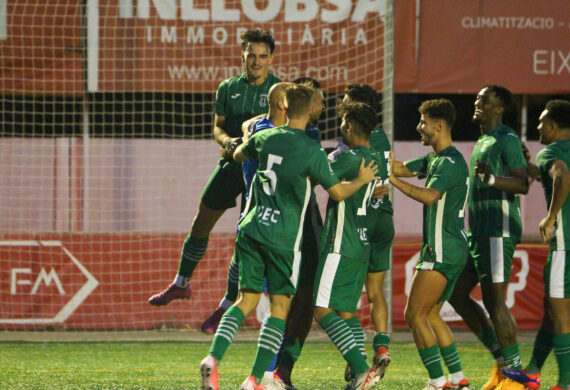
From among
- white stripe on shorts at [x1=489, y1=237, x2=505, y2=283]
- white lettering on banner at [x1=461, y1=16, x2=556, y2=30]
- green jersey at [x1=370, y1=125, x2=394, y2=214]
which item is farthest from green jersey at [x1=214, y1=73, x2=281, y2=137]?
white lettering on banner at [x1=461, y1=16, x2=556, y2=30]

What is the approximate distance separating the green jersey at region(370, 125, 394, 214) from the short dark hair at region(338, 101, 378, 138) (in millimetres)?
334

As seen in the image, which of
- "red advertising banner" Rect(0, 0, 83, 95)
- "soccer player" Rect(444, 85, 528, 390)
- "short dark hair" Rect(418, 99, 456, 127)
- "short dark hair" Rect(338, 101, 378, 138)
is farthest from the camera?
"red advertising banner" Rect(0, 0, 83, 95)

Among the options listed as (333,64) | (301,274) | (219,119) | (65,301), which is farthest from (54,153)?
(301,274)

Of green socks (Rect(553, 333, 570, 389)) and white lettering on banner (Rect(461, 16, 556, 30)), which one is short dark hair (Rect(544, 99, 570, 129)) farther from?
white lettering on banner (Rect(461, 16, 556, 30))

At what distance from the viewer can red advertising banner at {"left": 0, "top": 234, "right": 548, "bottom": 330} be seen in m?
12.5

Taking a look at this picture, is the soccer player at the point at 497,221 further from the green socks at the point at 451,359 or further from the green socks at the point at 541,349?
the green socks at the point at 451,359

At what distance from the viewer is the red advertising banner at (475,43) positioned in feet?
44.7

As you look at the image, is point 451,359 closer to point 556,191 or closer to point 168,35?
point 556,191

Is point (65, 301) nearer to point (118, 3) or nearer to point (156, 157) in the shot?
point (156, 157)

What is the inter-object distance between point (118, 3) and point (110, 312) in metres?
4.18

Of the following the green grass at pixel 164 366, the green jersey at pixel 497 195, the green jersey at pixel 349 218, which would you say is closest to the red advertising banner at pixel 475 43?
the green grass at pixel 164 366

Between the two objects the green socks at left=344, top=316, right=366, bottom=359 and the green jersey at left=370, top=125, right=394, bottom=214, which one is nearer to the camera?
the green socks at left=344, top=316, right=366, bottom=359

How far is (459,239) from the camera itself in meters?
6.89

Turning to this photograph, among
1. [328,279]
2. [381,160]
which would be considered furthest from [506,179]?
[328,279]
